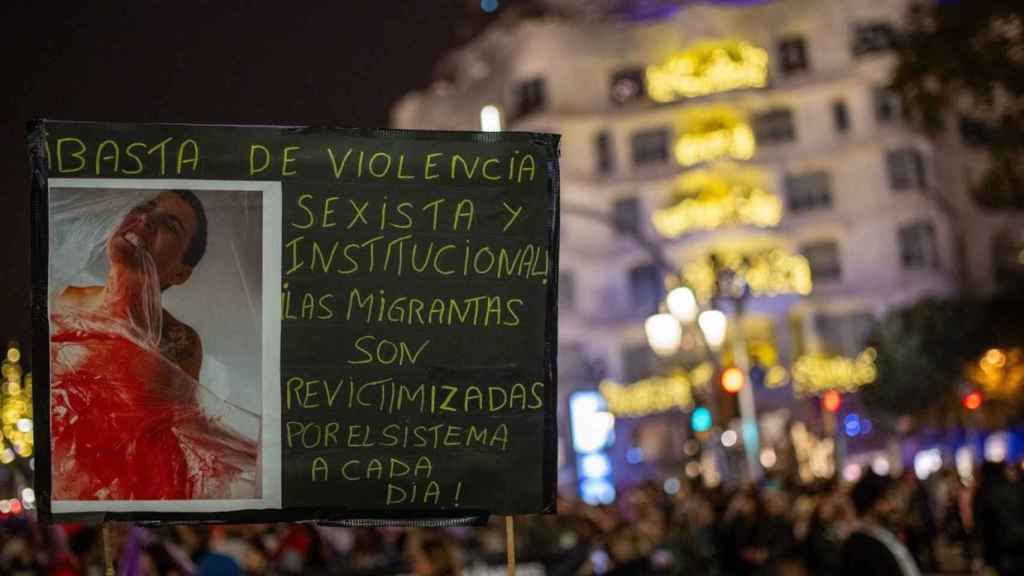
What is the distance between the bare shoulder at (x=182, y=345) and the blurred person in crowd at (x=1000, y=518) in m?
9.78

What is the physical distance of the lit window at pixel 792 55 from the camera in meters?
57.9

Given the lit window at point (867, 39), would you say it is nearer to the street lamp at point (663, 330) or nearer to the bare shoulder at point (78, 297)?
the street lamp at point (663, 330)

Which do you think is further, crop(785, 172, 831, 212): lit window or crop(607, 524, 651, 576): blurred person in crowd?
crop(785, 172, 831, 212): lit window

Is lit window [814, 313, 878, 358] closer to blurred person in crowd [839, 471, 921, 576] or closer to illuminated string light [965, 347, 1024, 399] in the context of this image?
illuminated string light [965, 347, 1024, 399]

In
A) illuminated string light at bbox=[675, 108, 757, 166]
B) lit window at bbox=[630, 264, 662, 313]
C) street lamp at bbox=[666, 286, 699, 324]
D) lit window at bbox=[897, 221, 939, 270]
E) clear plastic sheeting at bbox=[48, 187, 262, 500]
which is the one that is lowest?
clear plastic sheeting at bbox=[48, 187, 262, 500]

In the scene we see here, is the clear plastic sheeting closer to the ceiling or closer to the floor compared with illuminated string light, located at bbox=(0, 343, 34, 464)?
closer to the ceiling

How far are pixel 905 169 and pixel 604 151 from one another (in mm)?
14240

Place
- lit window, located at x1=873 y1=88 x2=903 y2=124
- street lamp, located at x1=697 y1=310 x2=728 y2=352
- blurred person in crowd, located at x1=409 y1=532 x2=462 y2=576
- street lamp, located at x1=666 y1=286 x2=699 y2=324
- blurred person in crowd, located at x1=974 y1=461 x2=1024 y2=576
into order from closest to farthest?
blurred person in crowd, located at x1=409 y1=532 x2=462 y2=576 → blurred person in crowd, located at x1=974 y1=461 x2=1024 y2=576 → street lamp, located at x1=697 y1=310 x2=728 y2=352 → street lamp, located at x1=666 y1=286 x2=699 y2=324 → lit window, located at x1=873 y1=88 x2=903 y2=124

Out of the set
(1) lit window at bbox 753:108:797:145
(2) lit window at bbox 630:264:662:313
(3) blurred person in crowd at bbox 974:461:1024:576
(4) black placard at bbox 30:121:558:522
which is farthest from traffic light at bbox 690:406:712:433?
(1) lit window at bbox 753:108:797:145

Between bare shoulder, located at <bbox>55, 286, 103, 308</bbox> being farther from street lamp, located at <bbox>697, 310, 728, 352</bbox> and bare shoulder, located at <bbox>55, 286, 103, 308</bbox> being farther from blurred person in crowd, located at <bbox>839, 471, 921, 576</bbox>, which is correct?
street lamp, located at <bbox>697, 310, 728, 352</bbox>

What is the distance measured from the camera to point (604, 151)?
60.5 m

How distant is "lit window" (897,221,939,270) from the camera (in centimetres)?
5350

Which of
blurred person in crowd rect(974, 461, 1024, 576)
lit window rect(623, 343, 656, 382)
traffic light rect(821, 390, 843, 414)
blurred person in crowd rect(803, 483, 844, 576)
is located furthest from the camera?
lit window rect(623, 343, 656, 382)

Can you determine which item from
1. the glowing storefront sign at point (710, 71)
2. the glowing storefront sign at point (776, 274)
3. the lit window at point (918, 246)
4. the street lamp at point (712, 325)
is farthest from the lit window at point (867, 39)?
the street lamp at point (712, 325)
